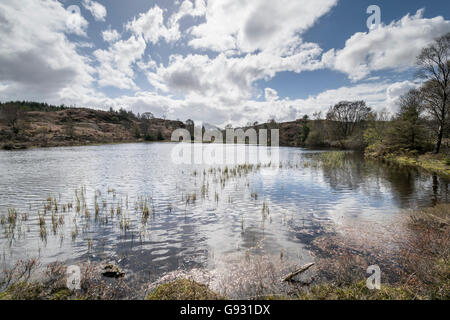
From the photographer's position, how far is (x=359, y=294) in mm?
4645

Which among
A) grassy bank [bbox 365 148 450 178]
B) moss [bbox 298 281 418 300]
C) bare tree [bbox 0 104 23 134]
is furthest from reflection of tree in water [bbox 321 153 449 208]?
bare tree [bbox 0 104 23 134]

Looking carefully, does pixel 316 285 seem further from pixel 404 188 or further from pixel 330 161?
pixel 330 161

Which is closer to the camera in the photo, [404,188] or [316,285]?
[316,285]

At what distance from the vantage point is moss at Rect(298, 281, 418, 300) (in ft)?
14.8

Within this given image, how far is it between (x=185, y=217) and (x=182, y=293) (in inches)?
273

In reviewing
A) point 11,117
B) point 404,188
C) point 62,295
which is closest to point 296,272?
point 62,295

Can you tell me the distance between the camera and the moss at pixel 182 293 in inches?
182

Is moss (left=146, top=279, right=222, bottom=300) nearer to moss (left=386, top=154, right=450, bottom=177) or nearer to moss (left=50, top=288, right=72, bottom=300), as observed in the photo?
moss (left=50, top=288, right=72, bottom=300)

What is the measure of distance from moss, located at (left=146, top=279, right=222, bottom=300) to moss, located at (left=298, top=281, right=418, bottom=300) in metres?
2.25

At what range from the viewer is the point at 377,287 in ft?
16.1

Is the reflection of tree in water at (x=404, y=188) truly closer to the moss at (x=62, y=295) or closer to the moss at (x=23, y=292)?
the moss at (x=62, y=295)

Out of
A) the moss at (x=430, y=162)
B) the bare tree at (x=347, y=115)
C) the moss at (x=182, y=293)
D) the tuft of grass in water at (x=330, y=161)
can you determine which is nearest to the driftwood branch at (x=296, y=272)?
the moss at (x=182, y=293)

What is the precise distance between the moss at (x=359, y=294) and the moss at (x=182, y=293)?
7.37 feet
